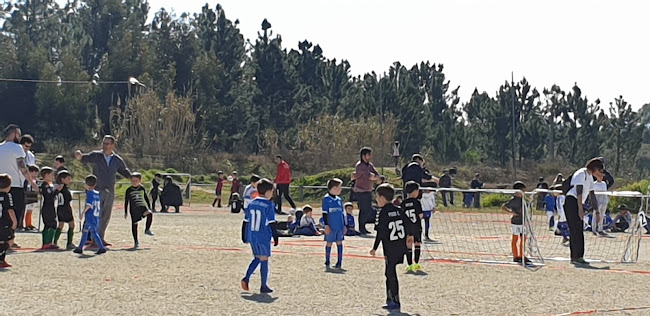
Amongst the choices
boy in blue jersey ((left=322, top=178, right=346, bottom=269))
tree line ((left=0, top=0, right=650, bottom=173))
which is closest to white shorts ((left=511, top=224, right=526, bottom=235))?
boy in blue jersey ((left=322, top=178, right=346, bottom=269))

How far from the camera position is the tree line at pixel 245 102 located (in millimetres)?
63562

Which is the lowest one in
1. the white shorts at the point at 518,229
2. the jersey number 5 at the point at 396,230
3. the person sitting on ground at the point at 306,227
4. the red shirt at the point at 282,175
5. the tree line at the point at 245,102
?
the person sitting on ground at the point at 306,227

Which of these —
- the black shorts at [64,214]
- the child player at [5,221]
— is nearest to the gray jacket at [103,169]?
the black shorts at [64,214]

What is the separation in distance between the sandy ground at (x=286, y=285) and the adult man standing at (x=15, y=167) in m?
0.86

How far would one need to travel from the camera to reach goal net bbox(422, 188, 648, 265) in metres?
16.4

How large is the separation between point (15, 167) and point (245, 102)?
5579cm

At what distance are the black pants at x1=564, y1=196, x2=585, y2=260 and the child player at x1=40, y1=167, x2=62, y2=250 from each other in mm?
8518

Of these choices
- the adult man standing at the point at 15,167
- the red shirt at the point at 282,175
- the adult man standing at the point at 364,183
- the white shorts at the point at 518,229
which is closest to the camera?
the white shorts at the point at 518,229

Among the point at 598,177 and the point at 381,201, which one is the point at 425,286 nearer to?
the point at 381,201

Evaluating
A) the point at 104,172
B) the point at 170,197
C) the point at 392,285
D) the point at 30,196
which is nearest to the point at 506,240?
the point at 104,172

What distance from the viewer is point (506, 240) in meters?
21.2

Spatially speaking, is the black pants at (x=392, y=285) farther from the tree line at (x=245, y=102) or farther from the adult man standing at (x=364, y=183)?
the tree line at (x=245, y=102)

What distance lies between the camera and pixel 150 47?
7475 cm

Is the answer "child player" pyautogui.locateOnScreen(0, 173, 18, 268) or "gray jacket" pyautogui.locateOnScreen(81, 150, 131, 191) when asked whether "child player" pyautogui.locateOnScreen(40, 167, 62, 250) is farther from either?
"child player" pyautogui.locateOnScreen(0, 173, 18, 268)
